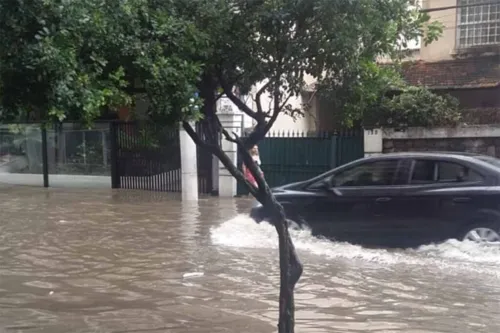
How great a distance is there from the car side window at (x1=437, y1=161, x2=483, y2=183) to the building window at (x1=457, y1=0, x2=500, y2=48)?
10264mm

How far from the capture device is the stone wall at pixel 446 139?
12414 millimetres

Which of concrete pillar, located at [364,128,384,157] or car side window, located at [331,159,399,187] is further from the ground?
concrete pillar, located at [364,128,384,157]

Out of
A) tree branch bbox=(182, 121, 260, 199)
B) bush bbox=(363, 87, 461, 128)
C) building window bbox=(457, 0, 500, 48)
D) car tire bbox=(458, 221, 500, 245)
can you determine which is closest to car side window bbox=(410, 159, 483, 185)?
car tire bbox=(458, 221, 500, 245)

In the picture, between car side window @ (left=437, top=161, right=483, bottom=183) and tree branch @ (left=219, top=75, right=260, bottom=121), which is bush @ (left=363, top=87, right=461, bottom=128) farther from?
tree branch @ (left=219, top=75, right=260, bottom=121)

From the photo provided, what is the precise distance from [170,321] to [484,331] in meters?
2.93

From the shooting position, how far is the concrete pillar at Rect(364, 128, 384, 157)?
43.6 ft

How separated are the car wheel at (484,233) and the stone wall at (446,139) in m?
4.80

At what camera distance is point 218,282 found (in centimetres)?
723

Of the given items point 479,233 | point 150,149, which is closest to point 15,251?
point 479,233

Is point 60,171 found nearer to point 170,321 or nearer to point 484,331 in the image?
point 170,321

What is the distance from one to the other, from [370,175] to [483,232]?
1818mm

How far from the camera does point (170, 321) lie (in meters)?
5.76

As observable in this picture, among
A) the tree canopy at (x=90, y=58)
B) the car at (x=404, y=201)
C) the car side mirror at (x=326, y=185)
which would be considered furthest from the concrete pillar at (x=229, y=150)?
the tree canopy at (x=90, y=58)

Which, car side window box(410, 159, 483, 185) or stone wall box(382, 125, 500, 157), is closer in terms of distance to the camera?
car side window box(410, 159, 483, 185)
